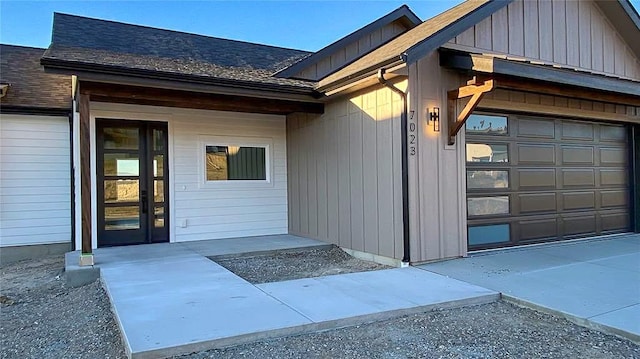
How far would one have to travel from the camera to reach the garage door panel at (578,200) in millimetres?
8125

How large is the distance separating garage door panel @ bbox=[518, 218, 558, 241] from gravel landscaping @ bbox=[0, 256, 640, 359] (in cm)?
334

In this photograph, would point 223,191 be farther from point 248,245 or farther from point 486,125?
point 486,125

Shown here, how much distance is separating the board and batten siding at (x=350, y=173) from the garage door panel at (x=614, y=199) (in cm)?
508

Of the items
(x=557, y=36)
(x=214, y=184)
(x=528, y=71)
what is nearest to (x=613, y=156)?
(x=557, y=36)

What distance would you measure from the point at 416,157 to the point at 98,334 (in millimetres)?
4334

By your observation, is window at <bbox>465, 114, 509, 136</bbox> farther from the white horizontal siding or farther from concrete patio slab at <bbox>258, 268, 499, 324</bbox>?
the white horizontal siding

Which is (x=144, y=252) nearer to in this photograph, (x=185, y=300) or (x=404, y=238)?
(x=185, y=300)

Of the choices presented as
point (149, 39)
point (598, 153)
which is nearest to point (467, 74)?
point (598, 153)

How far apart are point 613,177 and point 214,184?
8.04 m

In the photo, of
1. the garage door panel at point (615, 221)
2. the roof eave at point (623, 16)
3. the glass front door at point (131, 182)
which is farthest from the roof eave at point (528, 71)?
the glass front door at point (131, 182)

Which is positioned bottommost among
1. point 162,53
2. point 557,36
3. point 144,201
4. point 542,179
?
point 144,201

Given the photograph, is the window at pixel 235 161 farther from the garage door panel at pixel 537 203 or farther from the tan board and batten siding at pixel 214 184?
the garage door panel at pixel 537 203

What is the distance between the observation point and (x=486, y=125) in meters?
7.11

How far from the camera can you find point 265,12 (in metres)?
17.0
